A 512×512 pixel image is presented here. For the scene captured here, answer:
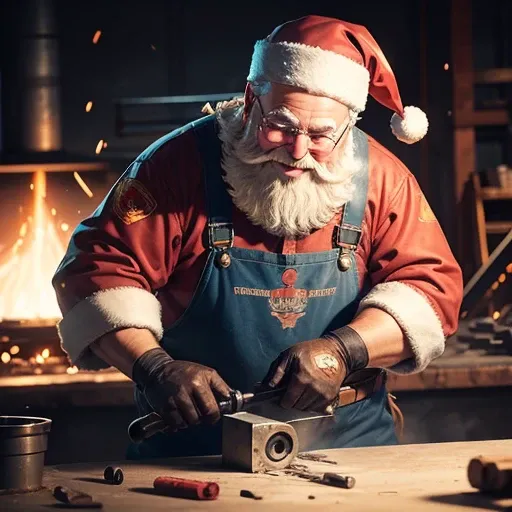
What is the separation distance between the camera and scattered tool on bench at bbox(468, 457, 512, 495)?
2672mm

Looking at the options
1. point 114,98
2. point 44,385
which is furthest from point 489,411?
point 114,98

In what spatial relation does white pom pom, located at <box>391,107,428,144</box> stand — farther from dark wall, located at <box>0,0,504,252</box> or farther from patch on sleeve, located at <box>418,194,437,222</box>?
dark wall, located at <box>0,0,504,252</box>

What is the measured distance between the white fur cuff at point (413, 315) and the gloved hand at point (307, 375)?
0.25 meters

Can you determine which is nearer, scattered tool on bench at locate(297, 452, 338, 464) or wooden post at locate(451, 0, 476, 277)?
scattered tool on bench at locate(297, 452, 338, 464)

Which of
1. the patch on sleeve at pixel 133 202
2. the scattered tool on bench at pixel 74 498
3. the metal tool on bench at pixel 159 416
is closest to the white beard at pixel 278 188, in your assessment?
the patch on sleeve at pixel 133 202

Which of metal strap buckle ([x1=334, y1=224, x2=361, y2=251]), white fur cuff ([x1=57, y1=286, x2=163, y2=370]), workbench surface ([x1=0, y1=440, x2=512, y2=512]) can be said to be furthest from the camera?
metal strap buckle ([x1=334, y1=224, x2=361, y2=251])

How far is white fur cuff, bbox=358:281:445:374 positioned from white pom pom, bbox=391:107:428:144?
20.0 inches

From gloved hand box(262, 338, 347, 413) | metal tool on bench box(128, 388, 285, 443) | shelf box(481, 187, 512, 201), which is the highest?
shelf box(481, 187, 512, 201)

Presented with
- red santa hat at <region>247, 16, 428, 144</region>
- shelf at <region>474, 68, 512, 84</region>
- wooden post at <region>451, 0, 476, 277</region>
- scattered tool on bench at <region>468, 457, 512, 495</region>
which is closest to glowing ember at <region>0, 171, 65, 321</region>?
wooden post at <region>451, 0, 476, 277</region>

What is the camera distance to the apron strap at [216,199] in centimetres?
339

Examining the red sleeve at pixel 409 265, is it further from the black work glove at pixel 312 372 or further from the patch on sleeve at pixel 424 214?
the black work glove at pixel 312 372

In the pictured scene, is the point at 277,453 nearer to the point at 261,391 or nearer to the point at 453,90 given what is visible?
the point at 261,391

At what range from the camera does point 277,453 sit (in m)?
2.99

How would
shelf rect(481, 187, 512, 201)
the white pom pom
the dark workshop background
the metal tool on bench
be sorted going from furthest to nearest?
the dark workshop background, shelf rect(481, 187, 512, 201), the white pom pom, the metal tool on bench
